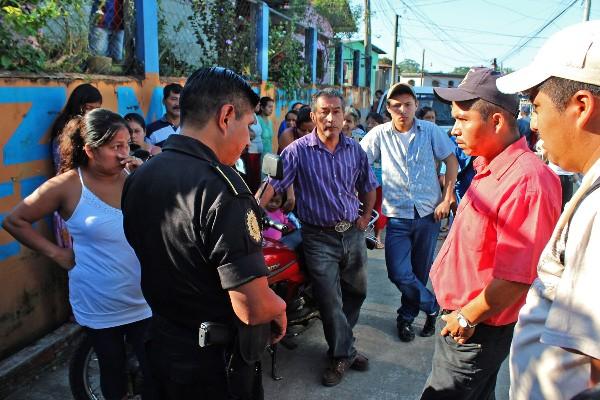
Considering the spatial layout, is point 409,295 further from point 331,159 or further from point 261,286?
point 261,286

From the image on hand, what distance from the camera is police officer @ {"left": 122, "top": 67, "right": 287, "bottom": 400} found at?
1.47m

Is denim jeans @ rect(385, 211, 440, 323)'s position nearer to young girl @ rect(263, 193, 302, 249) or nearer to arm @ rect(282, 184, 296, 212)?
young girl @ rect(263, 193, 302, 249)

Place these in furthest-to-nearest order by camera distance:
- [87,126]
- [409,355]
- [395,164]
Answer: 1. [395,164]
2. [409,355]
3. [87,126]

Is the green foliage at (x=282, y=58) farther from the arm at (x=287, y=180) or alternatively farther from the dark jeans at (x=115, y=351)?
the dark jeans at (x=115, y=351)

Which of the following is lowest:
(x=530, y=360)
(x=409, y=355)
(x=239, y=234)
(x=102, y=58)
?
(x=409, y=355)

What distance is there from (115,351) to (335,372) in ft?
4.64

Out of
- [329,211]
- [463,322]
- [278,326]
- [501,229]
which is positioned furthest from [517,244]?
[329,211]

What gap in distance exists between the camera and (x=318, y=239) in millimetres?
3188

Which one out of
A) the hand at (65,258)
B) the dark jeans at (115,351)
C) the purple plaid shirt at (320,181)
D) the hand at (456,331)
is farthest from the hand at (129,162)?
the hand at (456,331)

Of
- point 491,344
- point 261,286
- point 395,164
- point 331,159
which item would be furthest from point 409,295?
point 261,286

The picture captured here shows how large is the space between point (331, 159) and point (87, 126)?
1523mm

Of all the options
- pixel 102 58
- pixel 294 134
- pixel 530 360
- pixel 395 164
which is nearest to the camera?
pixel 530 360

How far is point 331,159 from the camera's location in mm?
3211

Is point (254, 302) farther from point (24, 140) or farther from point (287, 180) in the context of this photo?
point (24, 140)
